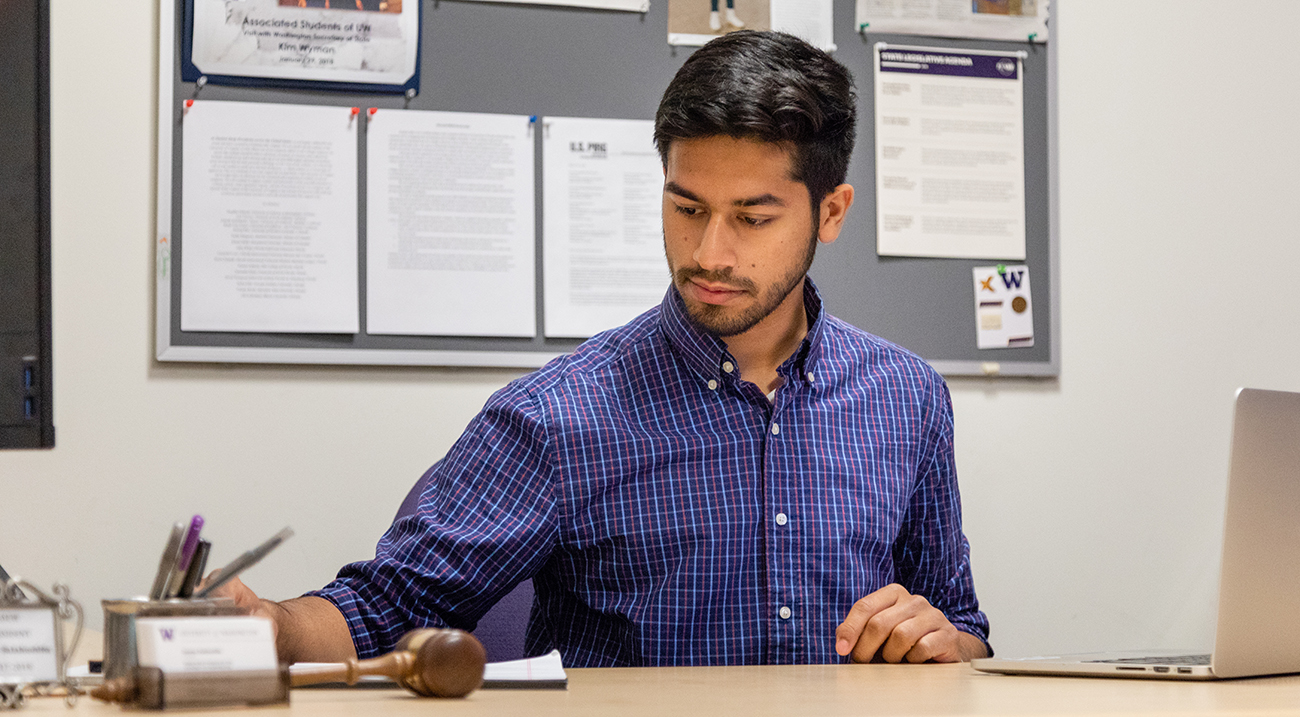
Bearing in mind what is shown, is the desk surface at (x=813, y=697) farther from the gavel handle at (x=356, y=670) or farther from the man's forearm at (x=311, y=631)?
the man's forearm at (x=311, y=631)

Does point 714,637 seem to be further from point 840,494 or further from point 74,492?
point 74,492

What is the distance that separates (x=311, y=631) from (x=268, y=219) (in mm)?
887

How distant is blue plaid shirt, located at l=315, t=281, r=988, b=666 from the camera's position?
1.29 metres

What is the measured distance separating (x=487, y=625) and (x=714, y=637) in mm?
304

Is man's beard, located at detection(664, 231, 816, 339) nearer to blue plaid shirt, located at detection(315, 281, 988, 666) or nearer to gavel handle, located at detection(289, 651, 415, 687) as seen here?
blue plaid shirt, located at detection(315, 281, 988, 666)

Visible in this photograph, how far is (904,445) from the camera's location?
4.77 feet

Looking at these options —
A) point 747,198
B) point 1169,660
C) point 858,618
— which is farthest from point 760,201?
point 1169,660

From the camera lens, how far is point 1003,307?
2.09 meters

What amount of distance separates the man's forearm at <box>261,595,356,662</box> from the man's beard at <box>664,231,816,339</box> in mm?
507

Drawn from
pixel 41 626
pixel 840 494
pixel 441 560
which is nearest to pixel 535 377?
pixel 441 560

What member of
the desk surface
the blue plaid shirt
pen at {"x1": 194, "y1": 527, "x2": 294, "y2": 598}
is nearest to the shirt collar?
the blue plaid shirt

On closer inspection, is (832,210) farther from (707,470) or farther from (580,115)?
(580,115)

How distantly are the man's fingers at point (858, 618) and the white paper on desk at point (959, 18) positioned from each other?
3.88 ft

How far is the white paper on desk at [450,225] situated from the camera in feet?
6.12
